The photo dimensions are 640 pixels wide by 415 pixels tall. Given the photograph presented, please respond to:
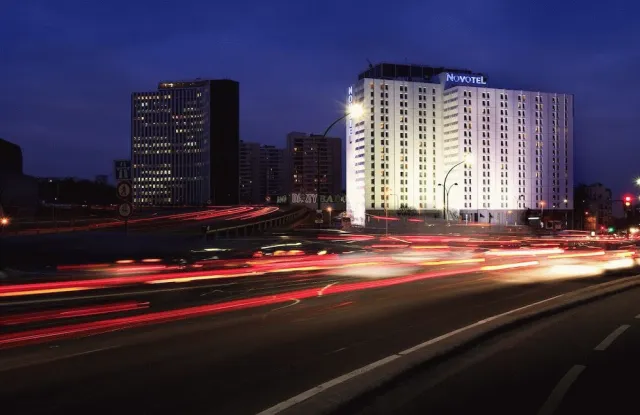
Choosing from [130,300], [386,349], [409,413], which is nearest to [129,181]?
[130,300]

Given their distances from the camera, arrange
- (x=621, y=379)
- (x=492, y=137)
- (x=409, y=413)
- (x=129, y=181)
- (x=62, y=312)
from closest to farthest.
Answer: (x=409, y=413)
(x=621, y=379)
(x=62, y=312)
(x=129, y=181)
(x=492, y=137)

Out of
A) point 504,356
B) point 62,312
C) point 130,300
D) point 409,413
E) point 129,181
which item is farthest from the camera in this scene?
point 129,181

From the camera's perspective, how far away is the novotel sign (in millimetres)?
185625

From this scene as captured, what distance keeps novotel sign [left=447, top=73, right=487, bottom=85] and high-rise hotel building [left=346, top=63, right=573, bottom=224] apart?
302 mm

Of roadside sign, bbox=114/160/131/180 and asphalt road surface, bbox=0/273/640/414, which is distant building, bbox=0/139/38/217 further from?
asphalt road surface, bbox=0/273/640/414

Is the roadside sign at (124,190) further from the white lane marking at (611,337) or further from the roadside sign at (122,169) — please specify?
the white lane marking at (611,337)

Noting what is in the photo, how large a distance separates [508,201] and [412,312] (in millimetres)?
181245

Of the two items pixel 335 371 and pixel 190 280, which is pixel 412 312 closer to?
pixel 335 371

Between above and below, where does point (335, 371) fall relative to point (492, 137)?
below

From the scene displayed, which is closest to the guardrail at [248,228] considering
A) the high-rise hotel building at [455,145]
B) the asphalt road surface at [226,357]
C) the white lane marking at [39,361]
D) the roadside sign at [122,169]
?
the roadside sign at [122,169]

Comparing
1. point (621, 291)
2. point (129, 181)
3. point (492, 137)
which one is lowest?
point (621, 291)

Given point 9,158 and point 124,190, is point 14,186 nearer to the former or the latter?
point 9,158

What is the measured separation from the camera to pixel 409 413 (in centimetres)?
638

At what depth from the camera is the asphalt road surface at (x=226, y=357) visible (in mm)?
6859
